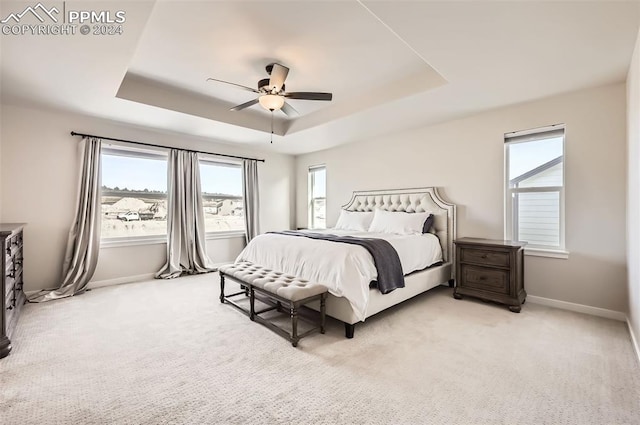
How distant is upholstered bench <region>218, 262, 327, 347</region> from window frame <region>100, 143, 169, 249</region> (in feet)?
6.79

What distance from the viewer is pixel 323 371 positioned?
1995 millimetres

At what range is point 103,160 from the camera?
423cm

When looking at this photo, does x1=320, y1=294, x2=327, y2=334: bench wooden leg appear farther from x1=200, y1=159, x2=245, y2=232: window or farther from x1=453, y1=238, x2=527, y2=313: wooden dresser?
x1=200, y1=159, x2=245, y2=232: window

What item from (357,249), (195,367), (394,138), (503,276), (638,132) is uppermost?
(394,138)

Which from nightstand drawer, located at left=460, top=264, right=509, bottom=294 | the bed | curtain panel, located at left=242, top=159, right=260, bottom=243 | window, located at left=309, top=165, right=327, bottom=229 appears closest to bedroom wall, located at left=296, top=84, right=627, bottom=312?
the bed

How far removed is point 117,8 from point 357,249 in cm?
257

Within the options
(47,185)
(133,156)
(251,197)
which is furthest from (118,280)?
(251,197)

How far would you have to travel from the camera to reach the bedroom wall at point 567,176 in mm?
2939

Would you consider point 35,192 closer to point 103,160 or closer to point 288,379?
point 103,160

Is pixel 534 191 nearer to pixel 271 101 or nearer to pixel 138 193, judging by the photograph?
pixel 271 101

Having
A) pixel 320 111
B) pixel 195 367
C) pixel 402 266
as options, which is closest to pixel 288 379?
pixel 195 367

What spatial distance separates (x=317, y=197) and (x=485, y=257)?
12.4 feet

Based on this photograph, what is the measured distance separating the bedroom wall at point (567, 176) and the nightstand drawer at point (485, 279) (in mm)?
530

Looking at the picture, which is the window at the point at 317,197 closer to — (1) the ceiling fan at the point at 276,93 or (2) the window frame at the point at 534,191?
(1) the ceiling fan at the point at 276,93
